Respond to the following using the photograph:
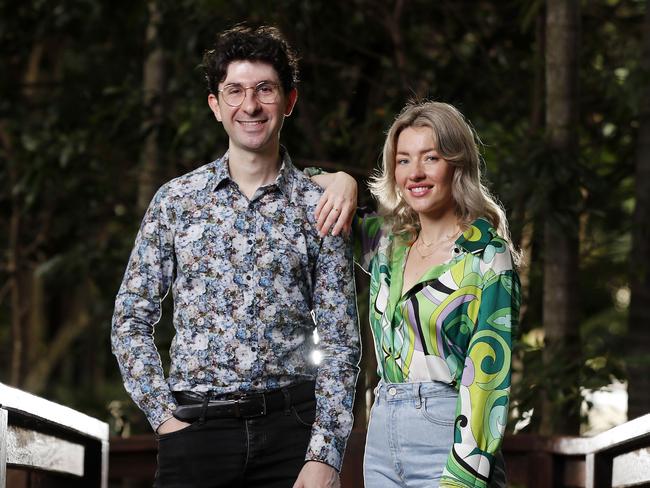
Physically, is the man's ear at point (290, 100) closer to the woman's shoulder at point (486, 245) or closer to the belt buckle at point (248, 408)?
the woman's shoulder at point (486, 245)

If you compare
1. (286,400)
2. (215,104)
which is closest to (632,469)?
(286,400)

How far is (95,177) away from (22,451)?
4185 mm

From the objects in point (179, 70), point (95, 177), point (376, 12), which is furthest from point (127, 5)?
point (376, 12)

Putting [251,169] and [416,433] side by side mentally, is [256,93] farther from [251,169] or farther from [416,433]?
[416,433]

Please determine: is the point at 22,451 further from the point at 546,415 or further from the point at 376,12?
the point at 376,12

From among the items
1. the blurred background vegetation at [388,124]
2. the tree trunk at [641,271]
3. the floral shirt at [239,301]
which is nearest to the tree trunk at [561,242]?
the blurred background vegetation at [388,124]

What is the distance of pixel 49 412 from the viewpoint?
11.3 feet

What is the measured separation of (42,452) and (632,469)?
1.63 m

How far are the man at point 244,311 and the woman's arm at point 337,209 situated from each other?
32 millimetres

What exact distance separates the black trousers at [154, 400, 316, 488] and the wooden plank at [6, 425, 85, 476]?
0.45 meters

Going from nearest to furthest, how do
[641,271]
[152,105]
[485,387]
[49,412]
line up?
[485,387], [49,412], [641,271], [152,105]

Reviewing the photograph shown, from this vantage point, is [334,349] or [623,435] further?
[623,435]

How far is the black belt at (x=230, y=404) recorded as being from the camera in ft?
9.56

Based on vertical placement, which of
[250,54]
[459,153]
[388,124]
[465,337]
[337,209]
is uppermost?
[388,124]
